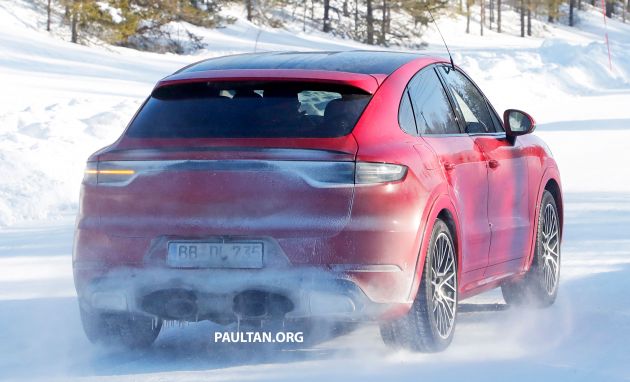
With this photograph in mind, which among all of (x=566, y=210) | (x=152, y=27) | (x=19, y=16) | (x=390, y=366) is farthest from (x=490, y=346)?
(x=152, y=27)

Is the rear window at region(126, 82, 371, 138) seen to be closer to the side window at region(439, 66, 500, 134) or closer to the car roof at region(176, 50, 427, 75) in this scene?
the car roof at region(176, 50, 427, 75)

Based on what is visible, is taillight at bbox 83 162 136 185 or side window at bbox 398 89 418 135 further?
side window at bbox 398 89 418 135

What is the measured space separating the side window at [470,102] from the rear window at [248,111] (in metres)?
1.09

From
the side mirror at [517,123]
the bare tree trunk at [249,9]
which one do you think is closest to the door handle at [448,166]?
the side mirror at [517,123]

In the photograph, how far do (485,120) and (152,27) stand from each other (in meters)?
37.7

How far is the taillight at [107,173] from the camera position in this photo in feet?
18.6

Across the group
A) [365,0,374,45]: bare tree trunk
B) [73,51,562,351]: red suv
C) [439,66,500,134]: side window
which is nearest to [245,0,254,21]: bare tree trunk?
[365,0,374,45]: bare tree trunk

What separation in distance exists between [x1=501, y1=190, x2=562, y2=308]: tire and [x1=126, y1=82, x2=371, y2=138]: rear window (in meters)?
1.99

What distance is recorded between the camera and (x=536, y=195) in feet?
24.3

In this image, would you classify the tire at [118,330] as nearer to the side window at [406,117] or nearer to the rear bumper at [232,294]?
the rear bumper at [232,294]

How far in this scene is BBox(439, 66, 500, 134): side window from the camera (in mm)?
6883

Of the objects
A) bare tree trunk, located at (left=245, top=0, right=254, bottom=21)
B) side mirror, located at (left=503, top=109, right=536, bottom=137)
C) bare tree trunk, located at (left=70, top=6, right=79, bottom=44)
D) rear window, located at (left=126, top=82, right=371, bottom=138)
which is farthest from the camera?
bare tree trunk, located at (left=245, top=0, right=254, bottom=21)

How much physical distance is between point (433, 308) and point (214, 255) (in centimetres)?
105

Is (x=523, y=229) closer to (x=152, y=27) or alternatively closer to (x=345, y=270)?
(x=345, y=270)
